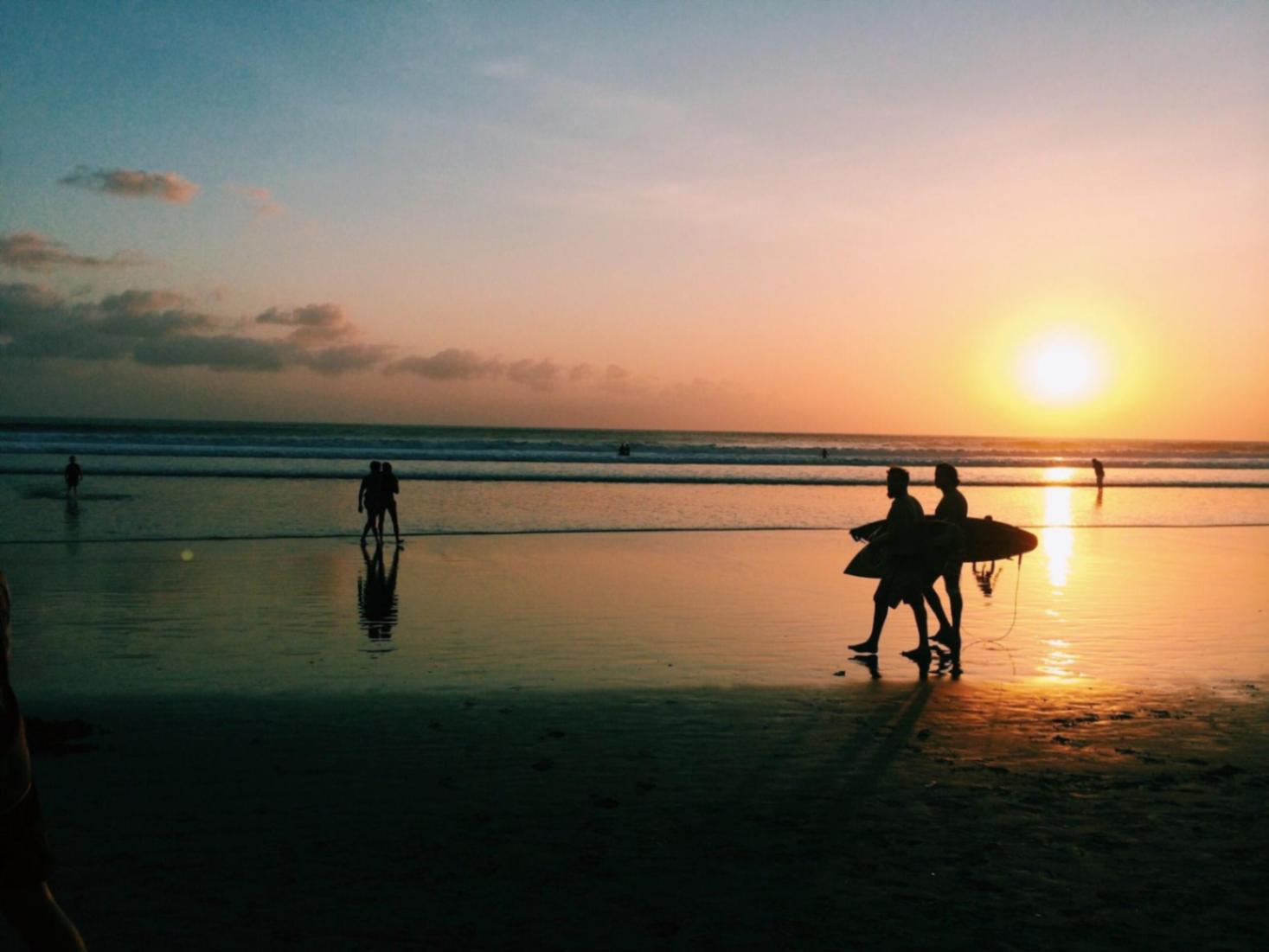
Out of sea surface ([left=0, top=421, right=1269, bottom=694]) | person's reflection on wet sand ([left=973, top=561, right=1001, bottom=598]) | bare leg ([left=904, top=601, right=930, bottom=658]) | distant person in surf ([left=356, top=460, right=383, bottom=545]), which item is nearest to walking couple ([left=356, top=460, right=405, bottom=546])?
distant person in surf ([left=356, top=460, right=383, bottom=545])

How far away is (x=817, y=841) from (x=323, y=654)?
21.2 feet

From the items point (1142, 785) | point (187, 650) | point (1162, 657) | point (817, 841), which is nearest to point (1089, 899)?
point (817, 841)

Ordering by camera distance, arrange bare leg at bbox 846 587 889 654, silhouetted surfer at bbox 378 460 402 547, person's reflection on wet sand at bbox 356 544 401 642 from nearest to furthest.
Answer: bare leg at bbox 846 587 889 654 → person's reflection on wet sand at bbox 356 544 401 642 → silhouetted surfer at bbox 378 460 402 547

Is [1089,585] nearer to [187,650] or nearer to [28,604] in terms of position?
[187,650]

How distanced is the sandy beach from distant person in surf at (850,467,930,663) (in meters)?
0.44

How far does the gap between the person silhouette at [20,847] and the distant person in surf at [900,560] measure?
8438 millimetres

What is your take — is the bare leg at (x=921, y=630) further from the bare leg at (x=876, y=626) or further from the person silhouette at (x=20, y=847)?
the person silhouette at (x=20, y=847)

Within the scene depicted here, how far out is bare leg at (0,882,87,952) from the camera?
357 cm

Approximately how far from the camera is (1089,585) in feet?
54.5

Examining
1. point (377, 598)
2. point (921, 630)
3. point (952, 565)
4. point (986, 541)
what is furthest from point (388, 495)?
point (921, 630)

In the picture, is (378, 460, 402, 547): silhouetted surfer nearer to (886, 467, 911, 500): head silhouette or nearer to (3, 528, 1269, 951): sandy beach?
(3, 528, 1269, 951): sandy beach

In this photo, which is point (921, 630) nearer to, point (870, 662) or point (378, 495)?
point (870, 662)

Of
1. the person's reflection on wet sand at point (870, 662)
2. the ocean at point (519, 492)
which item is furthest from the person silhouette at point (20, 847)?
the ocean at point (519, 492)

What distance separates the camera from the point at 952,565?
1147 centimetres
